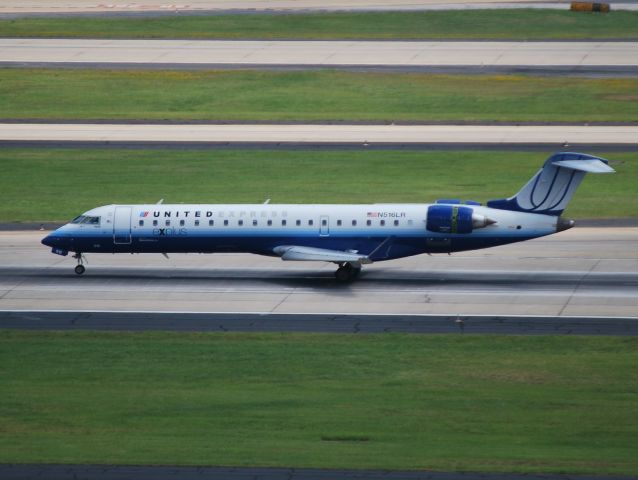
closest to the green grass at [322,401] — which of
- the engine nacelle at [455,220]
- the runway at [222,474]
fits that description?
the runway at [222,474]

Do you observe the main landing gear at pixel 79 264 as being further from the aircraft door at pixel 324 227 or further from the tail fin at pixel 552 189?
the tail fin at pixel 552 189

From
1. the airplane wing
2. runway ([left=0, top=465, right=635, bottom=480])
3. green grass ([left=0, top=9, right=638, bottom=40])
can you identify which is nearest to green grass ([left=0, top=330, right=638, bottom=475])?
runway ([left=0, top=465, right=635, bottom=480])

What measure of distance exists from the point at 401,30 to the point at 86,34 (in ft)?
87.1

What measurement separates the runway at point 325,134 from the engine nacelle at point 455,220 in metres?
26.7

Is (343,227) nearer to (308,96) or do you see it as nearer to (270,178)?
(270,178)

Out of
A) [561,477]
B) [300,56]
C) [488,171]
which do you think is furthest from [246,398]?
[300,56]

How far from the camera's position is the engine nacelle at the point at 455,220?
2050 inches

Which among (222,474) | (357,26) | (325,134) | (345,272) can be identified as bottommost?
(222,474)

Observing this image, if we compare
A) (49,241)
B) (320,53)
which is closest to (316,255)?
(49,241)

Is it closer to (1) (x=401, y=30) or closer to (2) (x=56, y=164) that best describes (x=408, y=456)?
(2) (x=56, y=164)

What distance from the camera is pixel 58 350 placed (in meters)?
43.8

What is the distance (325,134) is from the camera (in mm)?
82438

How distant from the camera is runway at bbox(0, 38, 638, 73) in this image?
9881 cm

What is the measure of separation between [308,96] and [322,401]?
54.9 metres
